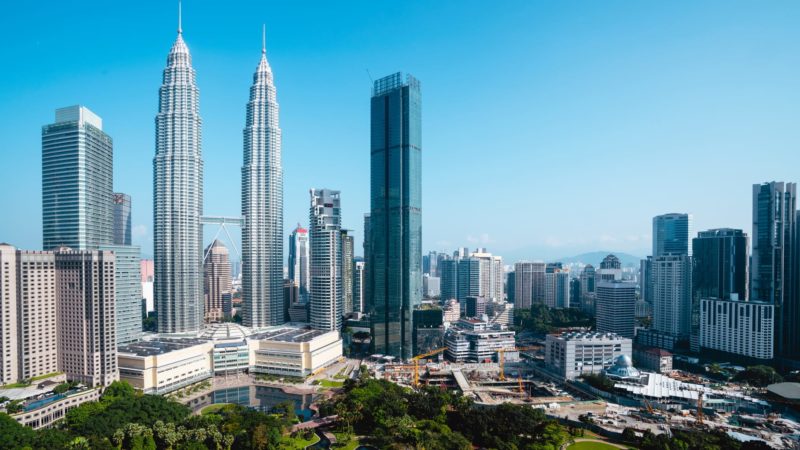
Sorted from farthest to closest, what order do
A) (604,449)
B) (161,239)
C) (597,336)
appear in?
(161,239)
(597,336)
(604,449)

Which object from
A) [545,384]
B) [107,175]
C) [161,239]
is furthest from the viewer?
[161,239]

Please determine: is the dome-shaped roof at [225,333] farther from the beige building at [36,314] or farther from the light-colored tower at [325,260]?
the beige building at [36,314]

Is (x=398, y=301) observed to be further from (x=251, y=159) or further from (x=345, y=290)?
(x=251, y=159)

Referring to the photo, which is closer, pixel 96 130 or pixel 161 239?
pixel 96 130

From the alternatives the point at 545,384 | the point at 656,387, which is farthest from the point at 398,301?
the point at 656,387

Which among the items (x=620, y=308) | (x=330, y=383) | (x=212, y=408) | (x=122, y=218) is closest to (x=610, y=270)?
(x=620, y=308)

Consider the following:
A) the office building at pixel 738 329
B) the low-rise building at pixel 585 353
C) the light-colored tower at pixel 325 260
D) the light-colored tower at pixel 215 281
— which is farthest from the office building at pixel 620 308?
the light-colored tower at pixel 215 281
